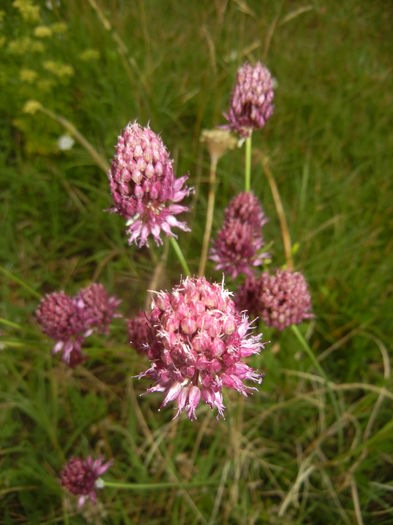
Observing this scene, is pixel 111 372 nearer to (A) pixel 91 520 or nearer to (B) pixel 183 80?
(A) pixel 91 520

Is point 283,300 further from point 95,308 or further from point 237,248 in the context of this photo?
point 95,308

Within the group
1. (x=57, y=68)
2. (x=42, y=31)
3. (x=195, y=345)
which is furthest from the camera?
(x=57, y=68)

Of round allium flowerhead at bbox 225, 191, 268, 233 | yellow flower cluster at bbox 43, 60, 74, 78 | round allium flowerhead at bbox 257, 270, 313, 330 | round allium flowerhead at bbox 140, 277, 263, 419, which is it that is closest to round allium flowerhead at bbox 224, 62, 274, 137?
round allium flowerhead at bbox 225, 191, 268, 233

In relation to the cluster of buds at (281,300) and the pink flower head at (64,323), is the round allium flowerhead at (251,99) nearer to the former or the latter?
the cluster of buds at (281,300)

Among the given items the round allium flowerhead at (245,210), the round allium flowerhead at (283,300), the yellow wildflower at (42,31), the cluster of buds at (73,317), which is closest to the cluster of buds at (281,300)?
the round allium flowerhead at (283,300)

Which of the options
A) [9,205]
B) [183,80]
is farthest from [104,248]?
[183,80]

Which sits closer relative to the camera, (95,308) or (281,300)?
(281,300)

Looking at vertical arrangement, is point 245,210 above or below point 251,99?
below

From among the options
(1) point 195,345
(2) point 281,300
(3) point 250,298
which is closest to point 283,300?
(2) point 281,300
